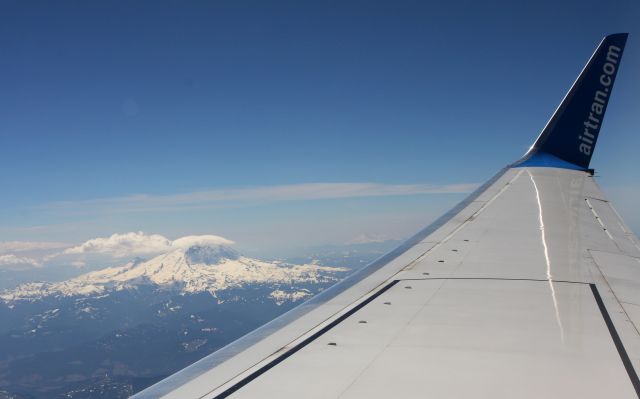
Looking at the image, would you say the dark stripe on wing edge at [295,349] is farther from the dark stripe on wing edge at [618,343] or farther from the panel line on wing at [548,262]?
the dark stripe on wing edge at [618,343]

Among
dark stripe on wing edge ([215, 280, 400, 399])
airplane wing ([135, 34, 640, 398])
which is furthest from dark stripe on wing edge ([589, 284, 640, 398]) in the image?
dark stripe on wing edge ([215, 280, 400, 399])

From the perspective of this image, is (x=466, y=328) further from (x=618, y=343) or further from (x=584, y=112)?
(x=584, y=112)

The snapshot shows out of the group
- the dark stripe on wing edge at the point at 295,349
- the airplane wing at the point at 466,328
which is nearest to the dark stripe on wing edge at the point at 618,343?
the airplane wing at the point at 466,328

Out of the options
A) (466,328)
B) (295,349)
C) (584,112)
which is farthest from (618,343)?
(584,112)

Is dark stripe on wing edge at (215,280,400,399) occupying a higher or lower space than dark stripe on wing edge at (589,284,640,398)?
higher

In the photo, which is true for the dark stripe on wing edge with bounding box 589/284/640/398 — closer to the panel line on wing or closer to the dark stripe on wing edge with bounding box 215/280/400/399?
the panel line on wing

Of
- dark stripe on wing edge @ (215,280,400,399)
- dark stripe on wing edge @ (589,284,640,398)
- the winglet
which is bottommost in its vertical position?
dark stripe on wing edge @ (589,284,640,398)
